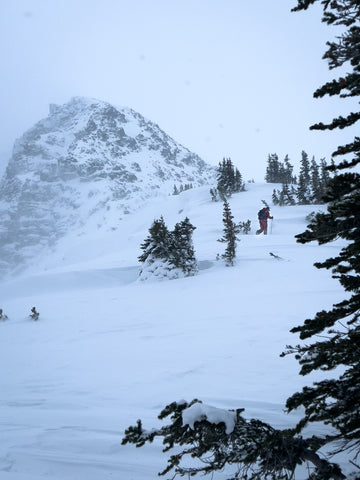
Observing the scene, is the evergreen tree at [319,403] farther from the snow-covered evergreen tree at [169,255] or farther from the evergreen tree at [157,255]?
the evergreen tree at [157,255]

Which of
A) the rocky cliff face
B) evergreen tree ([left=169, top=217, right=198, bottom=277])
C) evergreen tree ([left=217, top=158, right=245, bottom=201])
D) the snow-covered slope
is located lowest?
the snow-covered slope

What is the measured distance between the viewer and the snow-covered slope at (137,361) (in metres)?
3.05

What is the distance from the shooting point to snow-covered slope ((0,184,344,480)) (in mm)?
3051

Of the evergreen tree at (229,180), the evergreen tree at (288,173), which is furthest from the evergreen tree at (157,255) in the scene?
the evergreen tree at (288,173)

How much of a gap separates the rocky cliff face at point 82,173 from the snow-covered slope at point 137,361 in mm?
70343

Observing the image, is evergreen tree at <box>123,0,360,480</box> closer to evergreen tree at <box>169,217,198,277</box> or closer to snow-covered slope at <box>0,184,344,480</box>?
snow-covered slope at <box>0,184,344,480</box>

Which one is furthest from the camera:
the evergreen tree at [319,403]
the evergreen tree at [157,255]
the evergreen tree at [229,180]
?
the evergreen tree at [229,180]

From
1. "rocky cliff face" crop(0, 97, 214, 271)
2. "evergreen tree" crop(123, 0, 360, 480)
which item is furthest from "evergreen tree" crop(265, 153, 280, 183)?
"evergreen tree" crop(123, 0, 360, 480)

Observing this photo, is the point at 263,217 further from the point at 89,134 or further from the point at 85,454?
the point at 89,134

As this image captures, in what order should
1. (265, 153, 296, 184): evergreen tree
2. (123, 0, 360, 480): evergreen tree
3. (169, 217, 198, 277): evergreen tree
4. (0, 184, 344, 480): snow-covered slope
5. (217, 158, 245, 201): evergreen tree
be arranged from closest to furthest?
(123, 0, 360, 480): evergreen tree < (0, 184, 344, 480): snow-covered slope < (169, 217, 198, 277): evergreen tree < (217, 158, 245, 201): evergreen tree < (265, 153, 296, 184): evergreen tree

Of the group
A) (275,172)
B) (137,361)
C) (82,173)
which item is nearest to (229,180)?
(275,172)

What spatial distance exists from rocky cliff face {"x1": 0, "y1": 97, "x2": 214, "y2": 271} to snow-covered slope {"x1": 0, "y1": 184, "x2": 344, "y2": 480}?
2769 inches

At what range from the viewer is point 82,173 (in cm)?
11619

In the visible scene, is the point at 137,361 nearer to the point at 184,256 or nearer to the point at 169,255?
the point at 184,256
